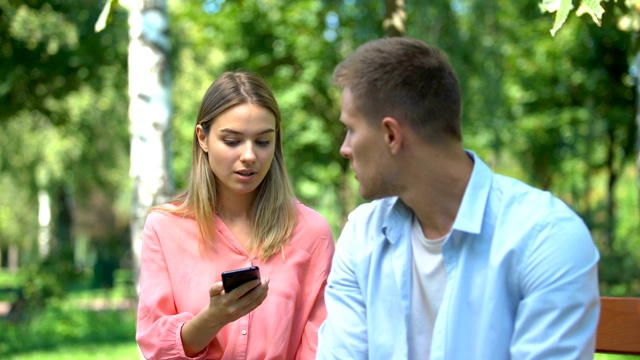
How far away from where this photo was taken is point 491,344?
6.85 ft

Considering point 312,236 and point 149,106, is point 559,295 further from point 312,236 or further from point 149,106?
point 149,106

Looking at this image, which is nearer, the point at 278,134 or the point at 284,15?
the point at 278,134

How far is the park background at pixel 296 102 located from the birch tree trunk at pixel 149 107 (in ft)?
11.5

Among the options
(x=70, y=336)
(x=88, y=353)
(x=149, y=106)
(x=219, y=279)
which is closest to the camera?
(x=219, y=279)

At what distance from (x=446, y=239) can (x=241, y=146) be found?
111 cm

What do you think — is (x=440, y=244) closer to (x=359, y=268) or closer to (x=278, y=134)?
(x=359, y=268)

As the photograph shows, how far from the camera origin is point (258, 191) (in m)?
3.27

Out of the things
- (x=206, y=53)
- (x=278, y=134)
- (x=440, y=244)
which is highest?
(x=206, y=53)

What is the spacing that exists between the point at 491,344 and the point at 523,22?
17243mm

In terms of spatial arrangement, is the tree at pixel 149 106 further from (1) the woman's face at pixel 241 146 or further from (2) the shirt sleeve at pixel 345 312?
(2) the shirt sleeve at pixel 345 312

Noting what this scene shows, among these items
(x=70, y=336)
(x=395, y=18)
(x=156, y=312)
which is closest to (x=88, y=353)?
(x=70, y=336)

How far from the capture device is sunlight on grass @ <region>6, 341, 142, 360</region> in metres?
9.67

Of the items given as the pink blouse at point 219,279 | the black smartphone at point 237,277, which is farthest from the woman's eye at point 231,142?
the black smartphone at point 237,277

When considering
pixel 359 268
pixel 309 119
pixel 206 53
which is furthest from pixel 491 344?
pixel 206 53
